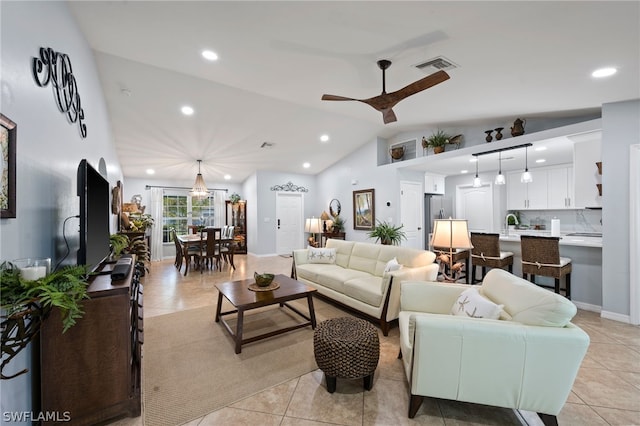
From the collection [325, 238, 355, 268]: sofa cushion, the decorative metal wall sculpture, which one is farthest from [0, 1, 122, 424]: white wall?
[325, 238, 355, 268]: sofa cushion

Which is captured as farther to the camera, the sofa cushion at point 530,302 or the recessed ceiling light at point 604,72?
the recessed ceiling light at point 604,72

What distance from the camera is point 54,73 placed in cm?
185

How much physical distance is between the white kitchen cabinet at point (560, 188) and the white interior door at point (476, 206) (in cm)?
114

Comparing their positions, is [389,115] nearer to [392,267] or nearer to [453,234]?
[453,234]

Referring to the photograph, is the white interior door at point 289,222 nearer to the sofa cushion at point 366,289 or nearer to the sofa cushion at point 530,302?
the sofa cushion at point 366,289

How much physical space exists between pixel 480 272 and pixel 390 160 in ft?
10.2

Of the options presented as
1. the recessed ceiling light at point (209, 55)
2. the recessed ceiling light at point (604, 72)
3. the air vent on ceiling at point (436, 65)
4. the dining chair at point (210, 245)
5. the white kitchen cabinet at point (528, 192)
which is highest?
the recessed ceiling light at point (209, 55)

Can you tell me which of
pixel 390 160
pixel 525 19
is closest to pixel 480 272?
pixel 390 160

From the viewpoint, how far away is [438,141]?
5.14 metres

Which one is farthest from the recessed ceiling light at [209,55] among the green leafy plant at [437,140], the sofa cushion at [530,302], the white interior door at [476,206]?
the white interior door at [476,206]

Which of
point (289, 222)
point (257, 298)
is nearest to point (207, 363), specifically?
point (257, 298)

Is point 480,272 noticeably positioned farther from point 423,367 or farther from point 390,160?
point 423,367

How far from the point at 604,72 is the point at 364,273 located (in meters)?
3.28

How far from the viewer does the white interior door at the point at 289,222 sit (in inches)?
323
